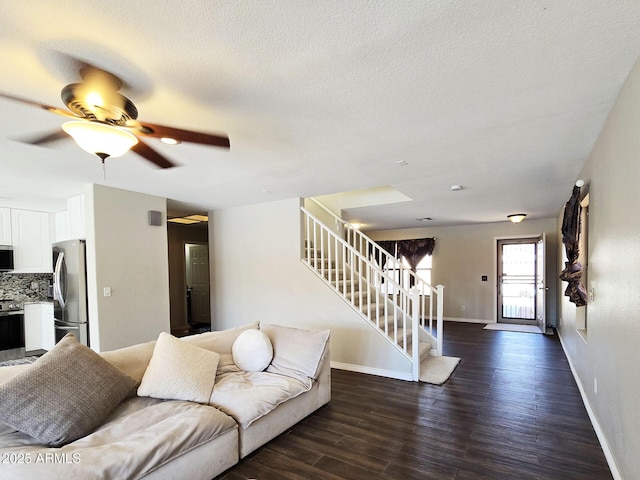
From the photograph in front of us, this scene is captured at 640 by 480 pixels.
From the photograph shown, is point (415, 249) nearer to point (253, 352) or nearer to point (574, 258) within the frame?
point (574, 258)

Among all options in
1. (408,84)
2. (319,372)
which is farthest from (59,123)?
(319,372)

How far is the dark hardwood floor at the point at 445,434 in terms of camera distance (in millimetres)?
2164

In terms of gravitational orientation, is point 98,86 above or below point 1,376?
above

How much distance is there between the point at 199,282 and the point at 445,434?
6.58 metres

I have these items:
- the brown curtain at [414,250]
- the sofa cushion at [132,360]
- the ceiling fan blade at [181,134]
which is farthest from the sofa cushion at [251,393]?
the brown curtain at [414,250]

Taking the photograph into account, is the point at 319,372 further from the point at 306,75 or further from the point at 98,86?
the point at 98,86

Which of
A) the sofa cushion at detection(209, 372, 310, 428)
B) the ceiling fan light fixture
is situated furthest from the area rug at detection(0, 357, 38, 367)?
the ceiling fan light fixture

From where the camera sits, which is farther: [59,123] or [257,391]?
[257,391]

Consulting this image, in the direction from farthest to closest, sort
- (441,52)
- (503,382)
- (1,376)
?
(503,382)
(1,376)
(441,52)

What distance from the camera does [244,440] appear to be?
7.39ft

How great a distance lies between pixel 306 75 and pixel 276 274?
11.9 ft

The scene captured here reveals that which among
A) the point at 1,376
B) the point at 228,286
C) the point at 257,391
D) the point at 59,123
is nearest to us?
the point at 1,376

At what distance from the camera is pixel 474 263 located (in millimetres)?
7703

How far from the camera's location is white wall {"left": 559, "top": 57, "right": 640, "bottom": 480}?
5.44 feet
